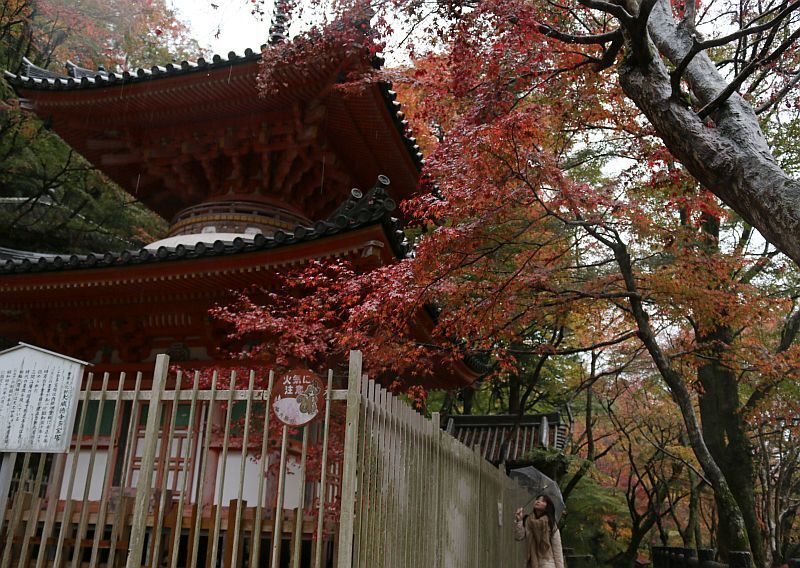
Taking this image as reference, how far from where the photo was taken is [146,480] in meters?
4.08

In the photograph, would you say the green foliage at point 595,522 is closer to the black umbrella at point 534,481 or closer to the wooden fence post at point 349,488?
the black umbrella at point 534,481

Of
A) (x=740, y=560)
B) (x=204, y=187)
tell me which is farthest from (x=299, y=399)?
(x=740, y=560)

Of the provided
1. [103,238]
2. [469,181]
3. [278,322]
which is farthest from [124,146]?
[103,238]

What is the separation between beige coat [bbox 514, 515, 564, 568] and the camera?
7148 millimetres

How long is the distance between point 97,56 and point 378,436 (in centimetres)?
1881

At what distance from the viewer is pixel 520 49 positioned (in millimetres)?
7164

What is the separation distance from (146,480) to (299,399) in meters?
1.15

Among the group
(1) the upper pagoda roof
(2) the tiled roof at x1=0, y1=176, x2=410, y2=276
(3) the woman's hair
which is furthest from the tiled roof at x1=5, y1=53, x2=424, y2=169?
(3) the woman's hair

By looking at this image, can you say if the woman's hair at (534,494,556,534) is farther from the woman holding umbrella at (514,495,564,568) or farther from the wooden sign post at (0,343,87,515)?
the wooden sign post at (0,343,87,515)

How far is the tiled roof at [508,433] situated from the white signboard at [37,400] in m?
12.0

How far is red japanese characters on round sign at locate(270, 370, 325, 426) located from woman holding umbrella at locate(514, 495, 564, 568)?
14.3 ft

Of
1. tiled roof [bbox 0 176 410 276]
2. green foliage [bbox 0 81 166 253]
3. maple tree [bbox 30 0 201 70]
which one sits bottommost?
tiled roof [bbox 0 176 410 276]

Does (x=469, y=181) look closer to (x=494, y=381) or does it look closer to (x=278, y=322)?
(x=278, y=322)

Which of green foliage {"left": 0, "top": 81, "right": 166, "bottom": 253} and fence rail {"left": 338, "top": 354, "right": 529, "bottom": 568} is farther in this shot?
green foliage {"left": 0, "top": 81, "right": 166, "bottom": 253}
